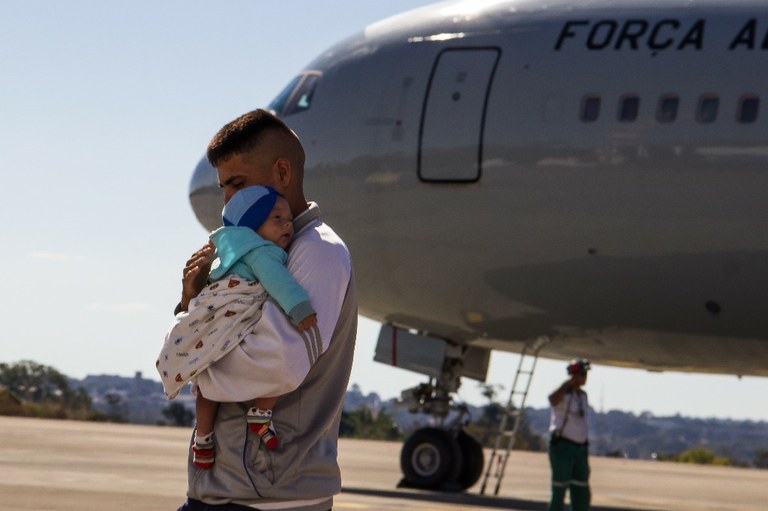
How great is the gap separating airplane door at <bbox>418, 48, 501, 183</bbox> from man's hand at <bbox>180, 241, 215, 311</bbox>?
39.1 ft

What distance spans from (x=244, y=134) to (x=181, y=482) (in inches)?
540

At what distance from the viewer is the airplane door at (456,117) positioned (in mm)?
16312

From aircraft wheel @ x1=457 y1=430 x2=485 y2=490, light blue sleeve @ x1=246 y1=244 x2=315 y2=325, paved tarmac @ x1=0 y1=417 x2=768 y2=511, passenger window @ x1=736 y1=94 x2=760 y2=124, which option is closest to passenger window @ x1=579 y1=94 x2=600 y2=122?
passenger window @ x1=736 y1=94 x2=760 y2=124

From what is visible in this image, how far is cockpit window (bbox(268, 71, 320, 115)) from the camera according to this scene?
18172 millimetres

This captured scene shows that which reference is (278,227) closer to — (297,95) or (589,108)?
(589,108)

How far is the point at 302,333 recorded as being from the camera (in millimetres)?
4223

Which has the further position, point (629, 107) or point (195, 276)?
point (629, 107)

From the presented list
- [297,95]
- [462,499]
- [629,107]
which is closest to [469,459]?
[462,499]

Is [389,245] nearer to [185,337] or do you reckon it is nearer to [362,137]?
[362,137]

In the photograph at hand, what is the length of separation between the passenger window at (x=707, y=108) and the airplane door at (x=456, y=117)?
2278 mm

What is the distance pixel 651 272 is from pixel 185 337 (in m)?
11.9

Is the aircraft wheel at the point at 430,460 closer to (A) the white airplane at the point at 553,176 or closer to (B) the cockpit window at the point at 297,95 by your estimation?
(A) the white airplane at the point at 553,176

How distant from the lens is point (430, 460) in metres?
18.5

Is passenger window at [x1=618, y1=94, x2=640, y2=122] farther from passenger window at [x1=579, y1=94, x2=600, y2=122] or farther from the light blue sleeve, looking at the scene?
the light blue sleeve
